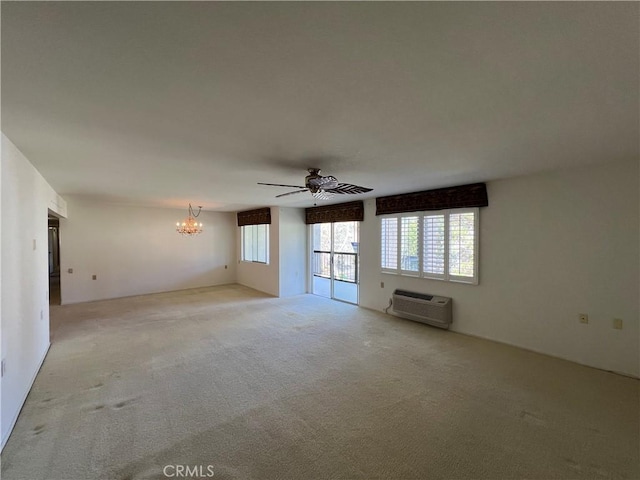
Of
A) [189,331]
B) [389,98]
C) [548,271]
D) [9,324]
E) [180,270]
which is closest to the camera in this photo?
[389,98]

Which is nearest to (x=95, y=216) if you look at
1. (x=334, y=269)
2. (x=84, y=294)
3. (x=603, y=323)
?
(x=84, y=294)

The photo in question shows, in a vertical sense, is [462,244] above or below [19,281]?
above

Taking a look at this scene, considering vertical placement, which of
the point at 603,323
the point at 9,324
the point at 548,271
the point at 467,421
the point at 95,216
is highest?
the point at 95,216

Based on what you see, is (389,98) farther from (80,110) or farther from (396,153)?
(80,110)

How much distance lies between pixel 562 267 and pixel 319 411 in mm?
3339

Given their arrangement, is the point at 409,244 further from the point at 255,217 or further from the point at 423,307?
the point at 255,217

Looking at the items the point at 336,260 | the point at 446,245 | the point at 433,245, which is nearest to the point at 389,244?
the point at 433,245

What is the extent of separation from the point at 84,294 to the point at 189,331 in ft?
13.1

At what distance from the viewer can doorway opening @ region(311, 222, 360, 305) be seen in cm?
636

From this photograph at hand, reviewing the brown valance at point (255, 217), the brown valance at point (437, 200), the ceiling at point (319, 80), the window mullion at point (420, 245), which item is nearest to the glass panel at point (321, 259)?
the brown valance at point (255, 217)

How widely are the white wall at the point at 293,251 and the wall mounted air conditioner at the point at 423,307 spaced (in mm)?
2936

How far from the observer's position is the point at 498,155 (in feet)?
9.16

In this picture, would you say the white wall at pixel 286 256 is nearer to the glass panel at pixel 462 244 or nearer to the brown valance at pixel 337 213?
the brown valance at pixel 337 213

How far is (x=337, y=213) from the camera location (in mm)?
6391
